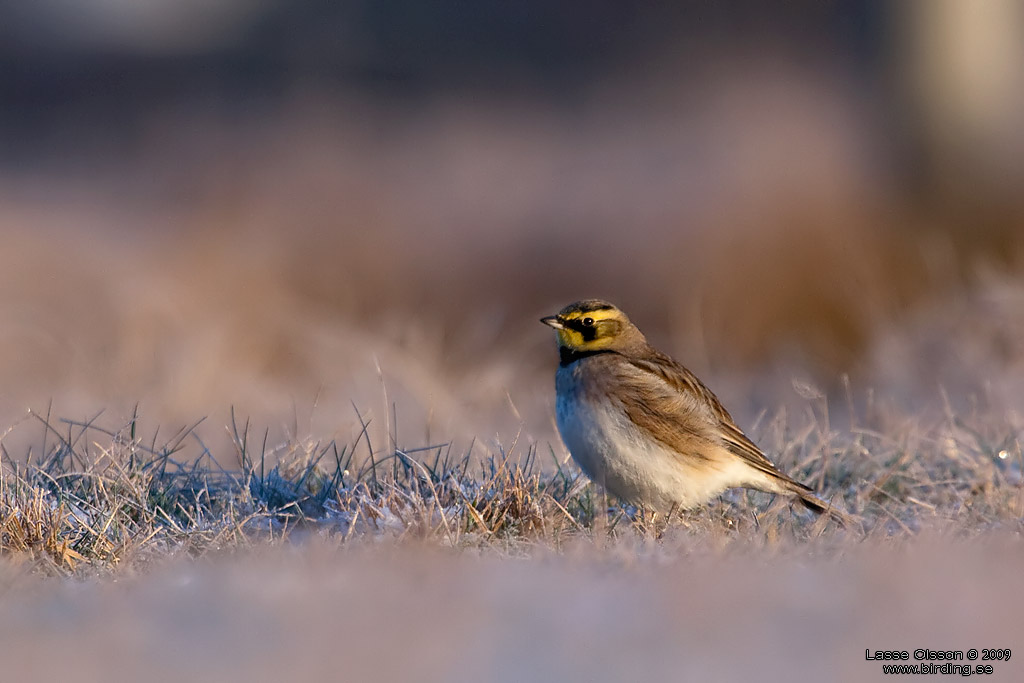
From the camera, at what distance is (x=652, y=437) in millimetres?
4676

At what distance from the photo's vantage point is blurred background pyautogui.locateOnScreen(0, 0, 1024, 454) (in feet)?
25.8

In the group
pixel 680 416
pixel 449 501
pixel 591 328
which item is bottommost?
pixel 449 501

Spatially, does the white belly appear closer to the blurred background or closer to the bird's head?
the bird's head

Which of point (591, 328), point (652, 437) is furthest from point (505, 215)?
point (652, 437)

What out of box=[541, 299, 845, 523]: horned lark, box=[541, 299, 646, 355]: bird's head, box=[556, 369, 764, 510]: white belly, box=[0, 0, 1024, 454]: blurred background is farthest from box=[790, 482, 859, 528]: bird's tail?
box=[0, 0, 1024, 454]: blurred background

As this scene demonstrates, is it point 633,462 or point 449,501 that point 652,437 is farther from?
point 449,501

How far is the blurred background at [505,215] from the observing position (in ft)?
25.8

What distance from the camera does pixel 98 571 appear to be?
3.88 meters

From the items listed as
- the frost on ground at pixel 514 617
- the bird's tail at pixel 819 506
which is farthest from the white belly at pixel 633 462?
the frost on ground at pixel 514 617

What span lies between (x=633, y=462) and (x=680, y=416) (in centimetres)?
35

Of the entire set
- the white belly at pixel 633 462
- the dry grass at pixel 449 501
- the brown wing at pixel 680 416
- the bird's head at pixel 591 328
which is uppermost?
the bird's head at pixel 591 328

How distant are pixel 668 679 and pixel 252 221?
10204mm

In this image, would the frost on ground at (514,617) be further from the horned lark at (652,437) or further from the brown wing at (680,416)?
the brown wing at (680,416)

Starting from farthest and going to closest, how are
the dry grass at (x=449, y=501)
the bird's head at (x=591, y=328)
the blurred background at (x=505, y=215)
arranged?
the blurred background at (x=505, y=215), the bird's head at (x=591, y=328), the dry grass at (x=449, y=501)
